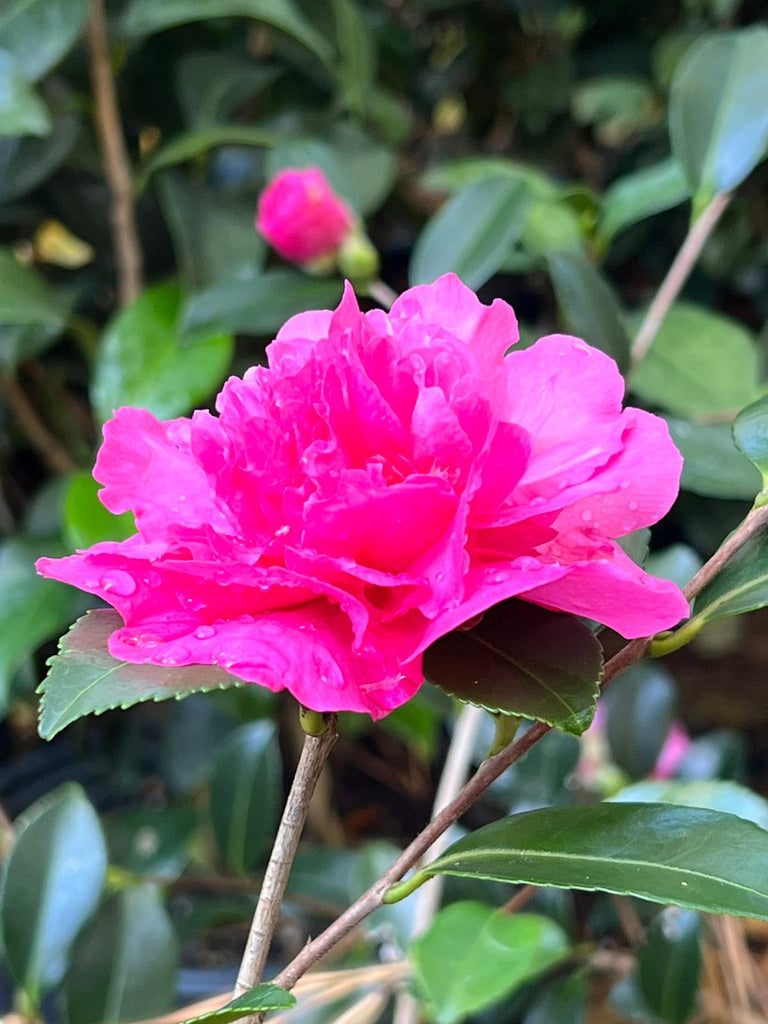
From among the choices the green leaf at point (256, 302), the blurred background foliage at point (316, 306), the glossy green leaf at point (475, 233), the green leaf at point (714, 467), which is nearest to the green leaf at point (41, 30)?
the blurred background foliage at point (316, 306)

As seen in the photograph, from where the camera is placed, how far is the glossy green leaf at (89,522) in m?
0.71

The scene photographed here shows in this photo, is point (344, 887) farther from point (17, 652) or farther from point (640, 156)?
point (640, 156)

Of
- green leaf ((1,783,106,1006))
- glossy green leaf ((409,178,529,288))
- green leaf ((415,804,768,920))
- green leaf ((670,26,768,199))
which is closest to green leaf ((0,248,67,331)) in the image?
glossy green leaf ((409,178,529,288))

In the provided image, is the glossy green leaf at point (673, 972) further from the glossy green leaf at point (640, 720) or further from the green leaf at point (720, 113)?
the green leaf at point (720, 113)

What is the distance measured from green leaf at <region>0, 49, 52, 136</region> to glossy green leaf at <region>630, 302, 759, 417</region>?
523mm

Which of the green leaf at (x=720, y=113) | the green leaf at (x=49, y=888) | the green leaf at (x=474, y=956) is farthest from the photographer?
the green leaf at (x=720, y=113)

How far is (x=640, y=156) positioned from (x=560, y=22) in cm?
Answer: 26

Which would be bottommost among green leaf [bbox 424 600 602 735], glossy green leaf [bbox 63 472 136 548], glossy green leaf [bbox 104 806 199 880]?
glossy green leaf [bbox 104 806 199 880]

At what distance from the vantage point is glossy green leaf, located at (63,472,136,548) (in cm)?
71

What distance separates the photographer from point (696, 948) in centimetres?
66

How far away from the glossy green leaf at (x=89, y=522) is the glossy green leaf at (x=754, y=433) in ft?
1.69

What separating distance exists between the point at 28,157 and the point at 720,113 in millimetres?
650

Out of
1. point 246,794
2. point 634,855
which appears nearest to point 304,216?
point 246,794

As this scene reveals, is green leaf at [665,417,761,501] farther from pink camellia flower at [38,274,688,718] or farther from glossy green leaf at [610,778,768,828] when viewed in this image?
pink camellia flower at [38,274,688,718]
